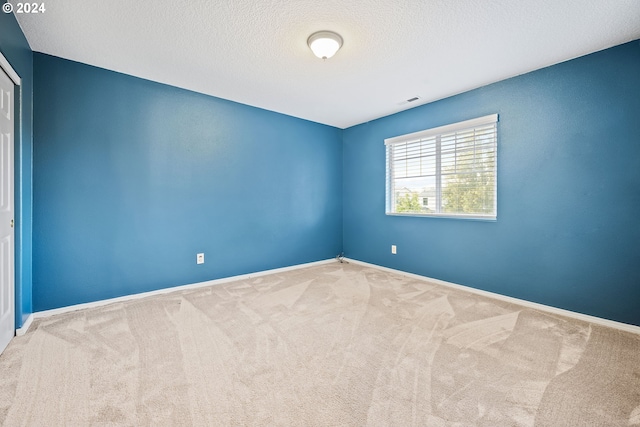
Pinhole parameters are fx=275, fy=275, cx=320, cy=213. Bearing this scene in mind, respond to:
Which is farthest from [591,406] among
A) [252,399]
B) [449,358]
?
[252,399]

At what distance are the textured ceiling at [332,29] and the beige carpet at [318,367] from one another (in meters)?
2.40

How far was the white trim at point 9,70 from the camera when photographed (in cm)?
187

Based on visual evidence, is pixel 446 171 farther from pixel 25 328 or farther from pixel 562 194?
pixel 25 328

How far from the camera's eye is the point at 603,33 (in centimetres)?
219

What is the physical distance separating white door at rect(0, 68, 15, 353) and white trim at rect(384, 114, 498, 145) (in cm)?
399

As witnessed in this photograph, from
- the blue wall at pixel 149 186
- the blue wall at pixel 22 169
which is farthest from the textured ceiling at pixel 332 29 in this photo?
the blue wall at pixel 149 186

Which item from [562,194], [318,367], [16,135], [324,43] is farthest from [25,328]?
[562,194]

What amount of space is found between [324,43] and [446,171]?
7.34 ft

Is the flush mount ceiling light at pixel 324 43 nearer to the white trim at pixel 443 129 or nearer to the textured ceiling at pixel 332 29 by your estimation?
the textured ceiling at pixel 332 29

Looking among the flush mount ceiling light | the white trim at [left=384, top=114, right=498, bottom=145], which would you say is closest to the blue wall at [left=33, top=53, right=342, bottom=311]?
the white trim at [left=384, top=114, right=498, bottom=145]

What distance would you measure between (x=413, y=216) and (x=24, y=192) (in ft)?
13.5

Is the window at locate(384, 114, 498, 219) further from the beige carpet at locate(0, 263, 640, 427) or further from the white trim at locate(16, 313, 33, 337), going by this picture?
the white trim at locate(16, 313, 33, 337)

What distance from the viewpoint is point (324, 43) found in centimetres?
222

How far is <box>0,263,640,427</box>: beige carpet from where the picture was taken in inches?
54.6
